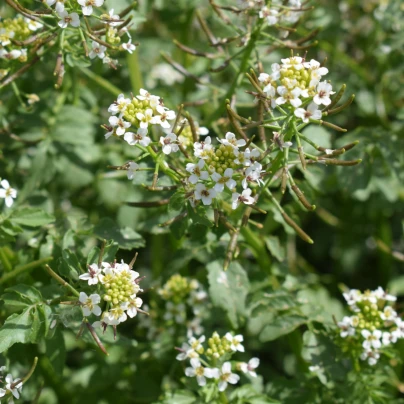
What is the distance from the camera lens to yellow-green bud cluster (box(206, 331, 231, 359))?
2.94 metres

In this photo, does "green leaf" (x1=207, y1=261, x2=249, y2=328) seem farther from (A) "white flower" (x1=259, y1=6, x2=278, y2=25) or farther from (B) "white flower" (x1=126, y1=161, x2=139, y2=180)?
(A) "white flower" (x1=259, y1=6, x2=278, y2=25)

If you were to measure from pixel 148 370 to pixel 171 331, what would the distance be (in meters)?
0.36

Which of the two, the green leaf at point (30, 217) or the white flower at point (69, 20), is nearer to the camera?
the white flower at point (69, 20)

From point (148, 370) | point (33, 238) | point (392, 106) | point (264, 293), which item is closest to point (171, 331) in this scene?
point (148, 370)

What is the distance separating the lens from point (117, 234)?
325 centimetres

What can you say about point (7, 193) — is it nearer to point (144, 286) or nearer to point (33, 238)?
point (33, 238)

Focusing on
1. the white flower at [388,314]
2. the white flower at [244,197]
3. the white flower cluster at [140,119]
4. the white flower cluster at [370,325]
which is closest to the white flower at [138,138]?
the white flower cluster at [140,119]

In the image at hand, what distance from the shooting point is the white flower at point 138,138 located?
2662 mm

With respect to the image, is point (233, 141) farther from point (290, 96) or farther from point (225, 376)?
point (225, 376)

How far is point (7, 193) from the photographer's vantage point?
3125 mm

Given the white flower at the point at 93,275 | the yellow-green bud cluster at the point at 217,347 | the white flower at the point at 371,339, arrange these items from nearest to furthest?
the white flower at the point at 93,275 → the yellow-green bud cluster at the point at 217,347 → the white flower at the point at 371,339

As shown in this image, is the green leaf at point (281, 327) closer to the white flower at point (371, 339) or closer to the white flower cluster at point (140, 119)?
the white flower at point (371, 339)

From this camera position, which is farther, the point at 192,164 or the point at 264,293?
the point at 264,293

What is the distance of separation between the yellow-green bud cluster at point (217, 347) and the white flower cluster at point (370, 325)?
24.0 inches
